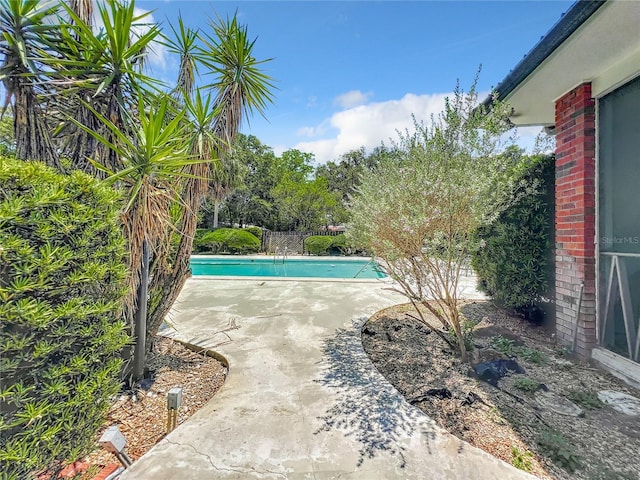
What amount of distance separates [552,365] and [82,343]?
5.59 m

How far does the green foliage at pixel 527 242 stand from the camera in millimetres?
5301

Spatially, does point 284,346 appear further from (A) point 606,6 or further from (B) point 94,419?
(A) point 606,6

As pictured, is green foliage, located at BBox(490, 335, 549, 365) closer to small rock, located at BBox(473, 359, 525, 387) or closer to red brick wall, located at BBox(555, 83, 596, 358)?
small rock, located at BBox(473, 359, 525, 387)

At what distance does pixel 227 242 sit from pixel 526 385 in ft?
71.5

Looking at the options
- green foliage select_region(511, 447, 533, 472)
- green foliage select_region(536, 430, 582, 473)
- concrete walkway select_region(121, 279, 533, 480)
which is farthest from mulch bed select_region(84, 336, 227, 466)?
green foliage select_region(536, 430, 582, 473)

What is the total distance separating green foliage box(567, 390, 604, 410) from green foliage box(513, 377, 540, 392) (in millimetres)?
323

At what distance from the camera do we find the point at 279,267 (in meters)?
18.8

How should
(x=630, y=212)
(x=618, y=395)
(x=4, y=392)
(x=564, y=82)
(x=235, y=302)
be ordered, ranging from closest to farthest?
(x=4, y=392)
(x=618, y=395)
(x=630, y=212)
(x=564, y=82)
(x=235, y=302)

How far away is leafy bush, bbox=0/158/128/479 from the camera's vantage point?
156 centimetres

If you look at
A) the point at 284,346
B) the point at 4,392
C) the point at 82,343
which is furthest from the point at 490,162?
the point at 4,392

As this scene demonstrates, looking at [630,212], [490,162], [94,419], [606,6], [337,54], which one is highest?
[337,54]

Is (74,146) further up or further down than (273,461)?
further up

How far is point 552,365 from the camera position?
4070mm

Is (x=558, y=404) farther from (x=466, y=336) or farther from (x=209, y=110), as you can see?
(x=209, y=110)
